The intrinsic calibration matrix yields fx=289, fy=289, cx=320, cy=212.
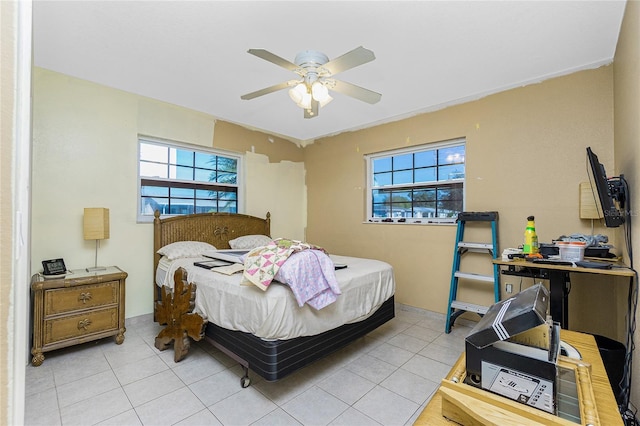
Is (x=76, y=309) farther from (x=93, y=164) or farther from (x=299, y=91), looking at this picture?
(x=299, y=91)

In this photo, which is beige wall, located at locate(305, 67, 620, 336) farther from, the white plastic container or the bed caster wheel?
the bed caster wheel

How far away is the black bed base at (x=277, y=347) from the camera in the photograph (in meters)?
1.86

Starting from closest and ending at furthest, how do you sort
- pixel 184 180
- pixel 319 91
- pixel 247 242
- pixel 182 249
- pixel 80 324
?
1. pixel 319 91
2. pixel 80 324
3. pixel 182 249
4. pixel 184 180
5. pixel 247 242

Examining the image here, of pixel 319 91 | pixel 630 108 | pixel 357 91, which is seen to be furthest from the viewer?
pixel 357 91

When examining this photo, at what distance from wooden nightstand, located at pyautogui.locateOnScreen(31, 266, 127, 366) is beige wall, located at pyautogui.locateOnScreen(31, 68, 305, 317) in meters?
→ 0.39

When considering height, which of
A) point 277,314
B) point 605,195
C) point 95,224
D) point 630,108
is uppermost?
A: point 630,108

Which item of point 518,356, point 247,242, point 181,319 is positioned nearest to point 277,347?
point 181,319

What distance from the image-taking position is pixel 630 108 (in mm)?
1726

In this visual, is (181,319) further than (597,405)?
Yes

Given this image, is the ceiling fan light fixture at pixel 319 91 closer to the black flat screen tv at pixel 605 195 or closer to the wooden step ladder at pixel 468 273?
the black flat screen tv at pixel 605 195

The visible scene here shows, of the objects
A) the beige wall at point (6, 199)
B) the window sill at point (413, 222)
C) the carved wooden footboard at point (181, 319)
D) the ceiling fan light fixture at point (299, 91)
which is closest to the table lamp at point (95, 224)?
the carved wooden footboard at point (181, 319)

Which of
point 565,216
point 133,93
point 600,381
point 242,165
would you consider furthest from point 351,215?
point 600,381

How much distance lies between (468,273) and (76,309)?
12.5 ft

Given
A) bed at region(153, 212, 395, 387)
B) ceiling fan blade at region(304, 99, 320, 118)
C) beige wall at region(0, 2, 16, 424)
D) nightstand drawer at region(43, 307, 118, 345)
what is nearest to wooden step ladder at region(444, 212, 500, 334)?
bed at region(153, 212, 395, 387)
